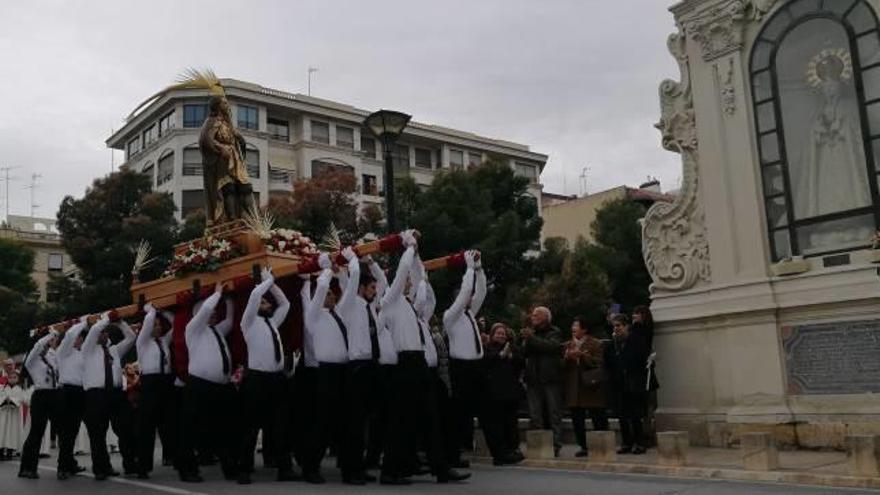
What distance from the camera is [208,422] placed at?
31.2 ft

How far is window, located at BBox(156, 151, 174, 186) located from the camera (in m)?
45.0

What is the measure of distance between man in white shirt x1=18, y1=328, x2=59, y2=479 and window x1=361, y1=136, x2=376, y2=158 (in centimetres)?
4024

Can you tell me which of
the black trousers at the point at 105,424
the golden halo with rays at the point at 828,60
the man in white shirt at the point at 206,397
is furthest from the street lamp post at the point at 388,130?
the golden halo with rays at the point at 828,60

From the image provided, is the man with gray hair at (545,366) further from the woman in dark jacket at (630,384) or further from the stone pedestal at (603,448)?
the stone pedestal at (603,448)

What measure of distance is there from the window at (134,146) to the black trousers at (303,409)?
4295cm

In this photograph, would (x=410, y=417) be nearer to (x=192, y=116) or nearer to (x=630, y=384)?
(x=630, y=384)

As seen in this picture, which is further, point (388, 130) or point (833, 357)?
point (388, 130)

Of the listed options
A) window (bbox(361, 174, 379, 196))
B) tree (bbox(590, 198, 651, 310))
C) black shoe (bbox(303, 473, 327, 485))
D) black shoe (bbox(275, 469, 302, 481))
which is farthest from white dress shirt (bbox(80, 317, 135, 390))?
window (bbox(361, 174, 379, 196))

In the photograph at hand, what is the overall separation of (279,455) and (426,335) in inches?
79.1

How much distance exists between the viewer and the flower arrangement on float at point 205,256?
11.2 meters

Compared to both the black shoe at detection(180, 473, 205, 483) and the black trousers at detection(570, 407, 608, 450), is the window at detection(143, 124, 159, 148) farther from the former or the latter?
the black trousers at detection(570, 407, 608, 450)

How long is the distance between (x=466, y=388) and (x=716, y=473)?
9.44 ft

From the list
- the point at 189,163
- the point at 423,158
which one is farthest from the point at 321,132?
the point at 189,163

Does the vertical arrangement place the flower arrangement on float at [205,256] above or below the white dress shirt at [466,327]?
above
